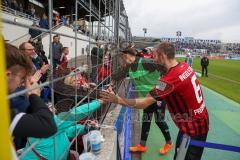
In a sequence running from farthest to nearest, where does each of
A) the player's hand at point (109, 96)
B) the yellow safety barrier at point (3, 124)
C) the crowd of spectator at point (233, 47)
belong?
the crowd of spectator at point (233, 47) → the player's hand at point (109, 96) → the yellow safety barrier at point (3, 124)

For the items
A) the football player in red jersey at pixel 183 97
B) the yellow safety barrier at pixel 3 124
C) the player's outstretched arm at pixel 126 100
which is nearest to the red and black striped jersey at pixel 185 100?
the football player in red jersey at pixel 183 97

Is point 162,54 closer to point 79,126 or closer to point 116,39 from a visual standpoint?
point 79,126

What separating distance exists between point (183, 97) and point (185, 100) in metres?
0.04

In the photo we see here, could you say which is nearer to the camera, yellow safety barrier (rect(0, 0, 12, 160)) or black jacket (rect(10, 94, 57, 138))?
yellow safety barrier (rect(0, 0, 12, 160))

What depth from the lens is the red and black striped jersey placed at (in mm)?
3062

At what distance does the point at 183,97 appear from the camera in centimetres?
309

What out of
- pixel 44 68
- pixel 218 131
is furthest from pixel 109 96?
pixel 218 131

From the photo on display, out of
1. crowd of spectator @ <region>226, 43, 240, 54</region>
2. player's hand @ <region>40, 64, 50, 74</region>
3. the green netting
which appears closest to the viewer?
player's hand @ <region>40, 64, 50, 74</region>

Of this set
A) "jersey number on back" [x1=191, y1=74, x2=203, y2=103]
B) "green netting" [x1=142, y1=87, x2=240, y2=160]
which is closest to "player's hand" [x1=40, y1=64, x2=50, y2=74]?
"jersey number on back" [x1=191, y1=74, x2=203, y2=103]

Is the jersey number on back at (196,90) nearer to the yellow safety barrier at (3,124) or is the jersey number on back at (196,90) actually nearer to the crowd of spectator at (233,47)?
the yellow safety barrier at (3,124)

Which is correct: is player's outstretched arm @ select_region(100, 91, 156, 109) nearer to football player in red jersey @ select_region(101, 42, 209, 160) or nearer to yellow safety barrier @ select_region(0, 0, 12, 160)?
football player in red jersey @ select_region(101, 42, 209, 160)

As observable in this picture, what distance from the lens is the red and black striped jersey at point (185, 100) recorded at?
3.06 m

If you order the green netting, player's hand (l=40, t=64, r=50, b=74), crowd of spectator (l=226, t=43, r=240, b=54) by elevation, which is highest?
player's hand (l=40, t=64, r=50, b=74)

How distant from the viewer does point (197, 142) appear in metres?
3.06
